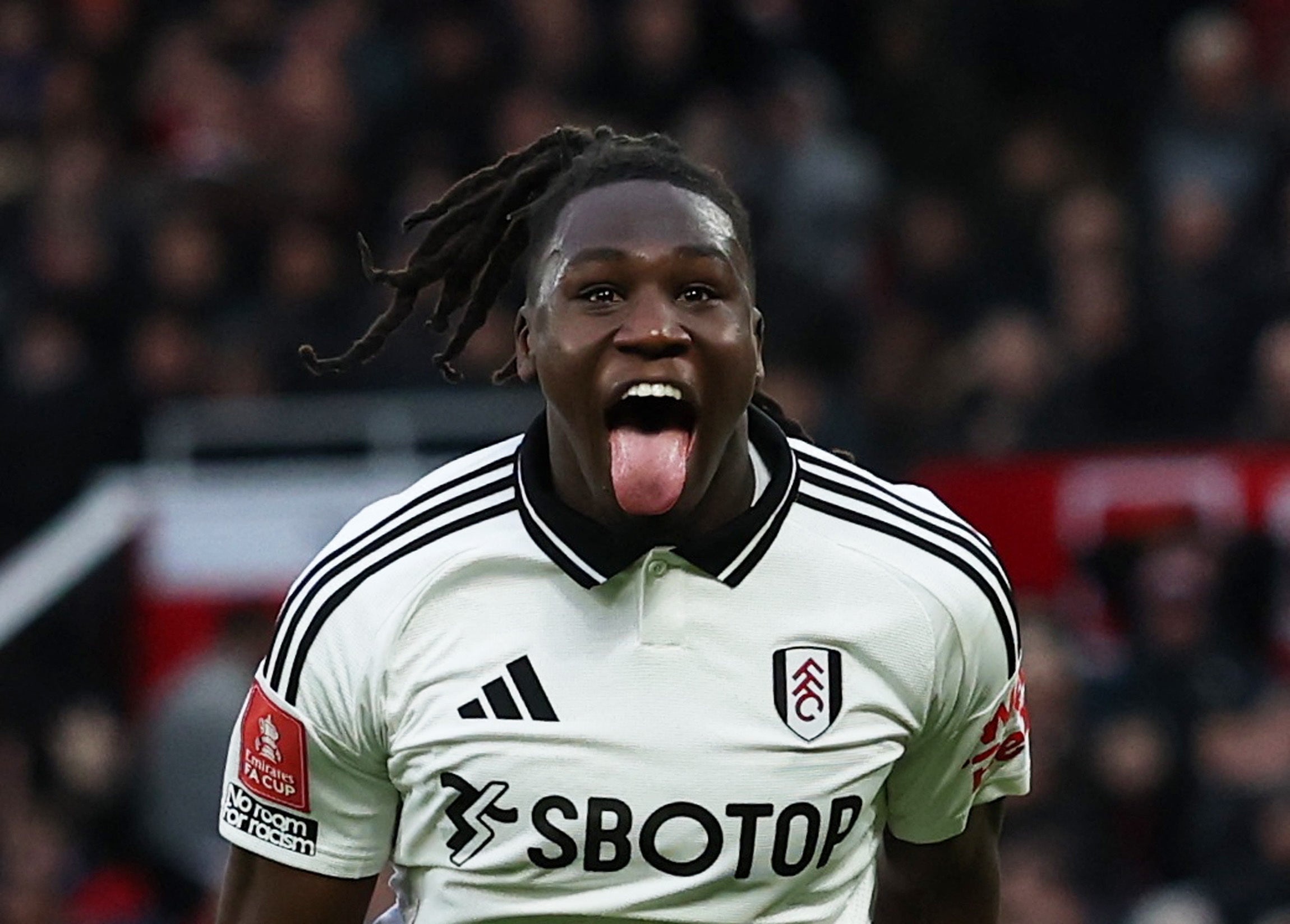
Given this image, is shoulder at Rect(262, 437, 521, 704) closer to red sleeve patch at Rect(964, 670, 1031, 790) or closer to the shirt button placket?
the shirt button placket

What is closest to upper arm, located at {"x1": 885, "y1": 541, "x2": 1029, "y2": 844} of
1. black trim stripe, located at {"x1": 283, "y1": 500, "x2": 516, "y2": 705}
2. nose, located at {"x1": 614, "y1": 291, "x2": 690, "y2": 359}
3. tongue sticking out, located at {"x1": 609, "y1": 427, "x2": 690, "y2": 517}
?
tongue sticking out, located at {"x1": 609, "y1": 427, "x2": 690, "y2": 517}

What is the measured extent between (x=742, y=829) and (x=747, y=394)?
1.64 ft

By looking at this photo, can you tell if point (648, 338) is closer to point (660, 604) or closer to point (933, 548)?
point (660, 604)

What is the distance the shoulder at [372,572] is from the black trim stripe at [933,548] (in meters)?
0.38

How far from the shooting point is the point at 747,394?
315cm

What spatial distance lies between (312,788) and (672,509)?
542 mm

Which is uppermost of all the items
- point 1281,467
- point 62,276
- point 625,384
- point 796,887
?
point 62,276

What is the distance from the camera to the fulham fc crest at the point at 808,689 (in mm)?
3229

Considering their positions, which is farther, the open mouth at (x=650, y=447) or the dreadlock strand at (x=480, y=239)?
the dreadlock strand at (x=480, y=239)

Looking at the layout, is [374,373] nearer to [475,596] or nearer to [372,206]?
[372,206]

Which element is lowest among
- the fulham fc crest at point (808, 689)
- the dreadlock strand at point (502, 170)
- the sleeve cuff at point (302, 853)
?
the sleeve cuff at point (302, 853)

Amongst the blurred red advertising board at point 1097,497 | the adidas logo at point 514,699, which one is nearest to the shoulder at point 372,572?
the adidas logo at point 514,699

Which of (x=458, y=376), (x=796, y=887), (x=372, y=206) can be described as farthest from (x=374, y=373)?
(x=796, y=887)

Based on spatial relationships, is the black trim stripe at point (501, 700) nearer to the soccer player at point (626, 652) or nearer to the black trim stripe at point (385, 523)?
the soccer player at point (626, 652)
